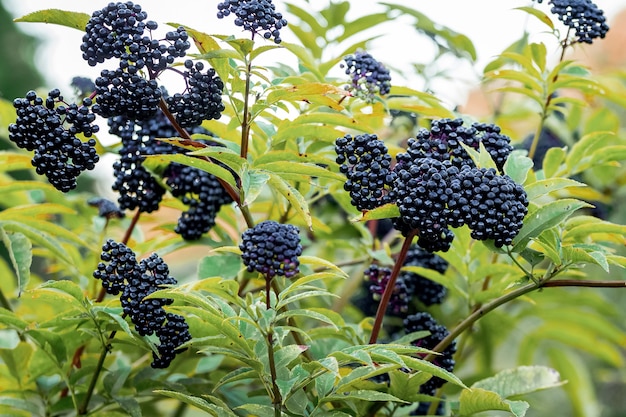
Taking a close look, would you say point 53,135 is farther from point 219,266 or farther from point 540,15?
point 540,15

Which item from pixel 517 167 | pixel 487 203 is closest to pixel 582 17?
pixel 517 167

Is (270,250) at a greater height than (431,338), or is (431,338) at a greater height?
(270,250)

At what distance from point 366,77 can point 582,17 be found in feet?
1.40

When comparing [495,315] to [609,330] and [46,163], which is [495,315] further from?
[46,163]

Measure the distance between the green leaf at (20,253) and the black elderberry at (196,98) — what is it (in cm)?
44

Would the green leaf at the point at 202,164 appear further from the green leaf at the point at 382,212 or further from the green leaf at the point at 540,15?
the green leaf at the point at 540,15

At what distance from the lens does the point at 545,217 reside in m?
1.07

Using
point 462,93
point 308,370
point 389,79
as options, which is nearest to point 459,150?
point 389,79

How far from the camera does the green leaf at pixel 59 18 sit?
1057 millimetres

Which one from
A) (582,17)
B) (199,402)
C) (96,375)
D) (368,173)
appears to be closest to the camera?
(199,402)

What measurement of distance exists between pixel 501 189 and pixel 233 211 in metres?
0.80

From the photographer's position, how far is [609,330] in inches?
88.4

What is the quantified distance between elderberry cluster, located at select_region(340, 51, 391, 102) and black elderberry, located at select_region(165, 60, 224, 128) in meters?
0.30

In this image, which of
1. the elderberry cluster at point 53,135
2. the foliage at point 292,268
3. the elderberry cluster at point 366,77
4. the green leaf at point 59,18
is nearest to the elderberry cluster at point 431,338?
the foliage at point 292,268
